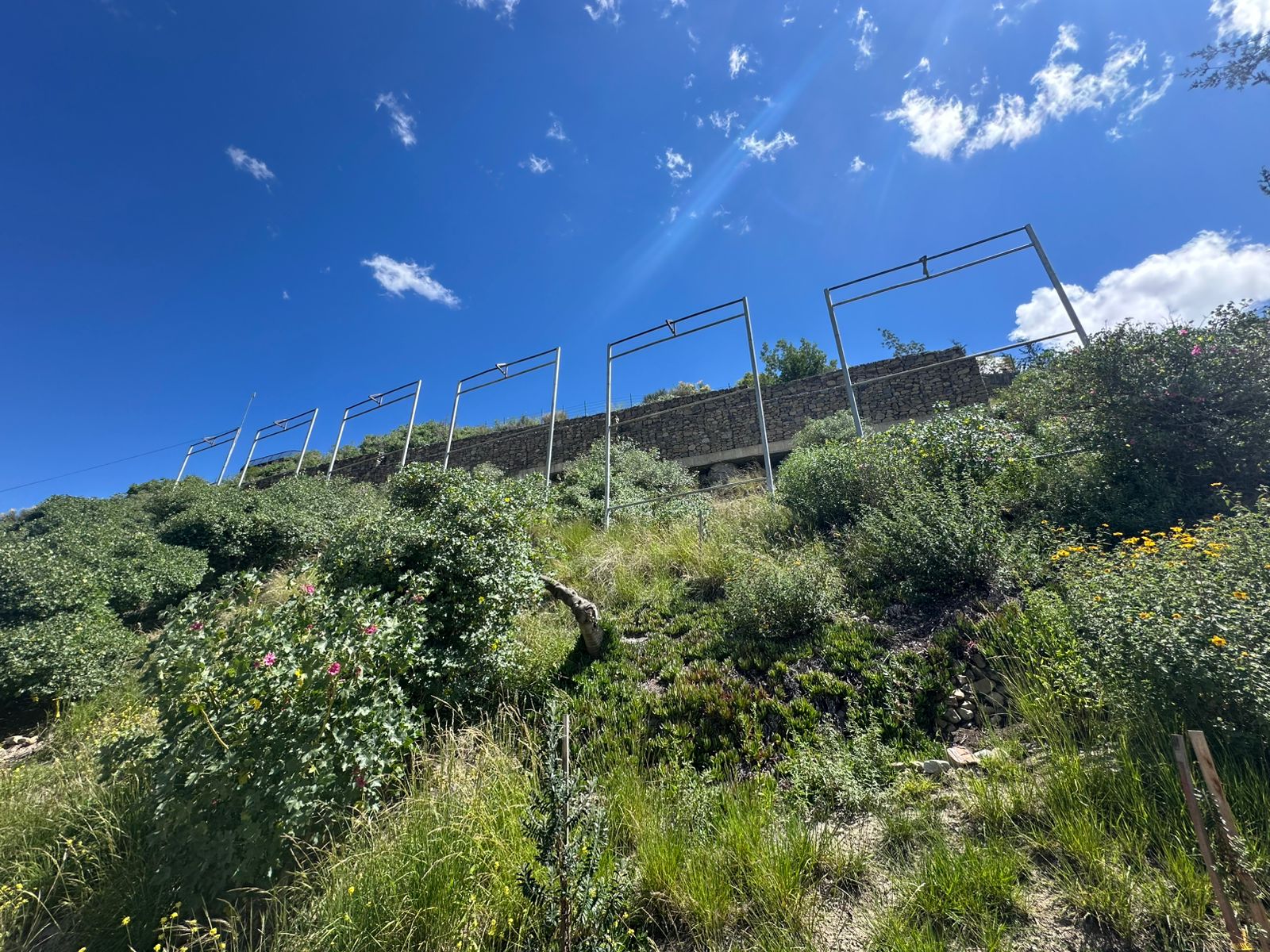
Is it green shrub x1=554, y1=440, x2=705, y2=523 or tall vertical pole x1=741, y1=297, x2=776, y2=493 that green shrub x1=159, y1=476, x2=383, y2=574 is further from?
tall vertical pole x1=741, y1=297, x2=776, y2=493

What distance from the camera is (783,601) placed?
4.62m

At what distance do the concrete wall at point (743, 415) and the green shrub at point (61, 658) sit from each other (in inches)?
420

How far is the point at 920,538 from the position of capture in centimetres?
472

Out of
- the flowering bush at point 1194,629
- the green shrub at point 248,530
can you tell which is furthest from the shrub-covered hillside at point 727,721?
the green shrub at point 248,530

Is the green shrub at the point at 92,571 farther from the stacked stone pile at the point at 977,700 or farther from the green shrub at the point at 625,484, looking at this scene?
the stacked stone pile at the point at 977,700

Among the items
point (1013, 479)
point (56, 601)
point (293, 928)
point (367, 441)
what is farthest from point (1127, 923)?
point (367, 441)

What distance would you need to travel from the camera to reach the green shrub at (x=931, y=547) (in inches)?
175

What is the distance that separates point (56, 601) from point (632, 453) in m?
10.3

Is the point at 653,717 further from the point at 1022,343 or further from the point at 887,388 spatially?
the point at 887,388

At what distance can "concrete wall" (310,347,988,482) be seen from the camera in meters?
11.6

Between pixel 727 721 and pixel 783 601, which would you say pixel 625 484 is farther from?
pixel 727 721

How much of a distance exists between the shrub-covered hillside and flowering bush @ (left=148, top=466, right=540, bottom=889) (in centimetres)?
2

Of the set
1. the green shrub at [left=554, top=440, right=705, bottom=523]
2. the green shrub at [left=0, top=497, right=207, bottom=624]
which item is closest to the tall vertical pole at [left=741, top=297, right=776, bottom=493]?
the green shrub at [left=554, top=440, right=705, bottom=523]

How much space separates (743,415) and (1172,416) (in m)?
8.98
